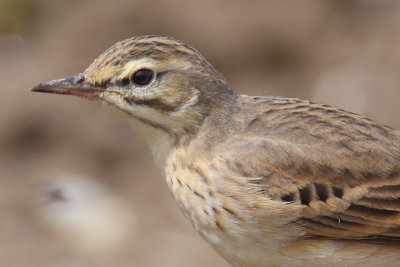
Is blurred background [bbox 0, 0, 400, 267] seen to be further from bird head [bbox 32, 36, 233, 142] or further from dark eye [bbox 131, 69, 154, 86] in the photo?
dark eye [bbox 131, 69, 154, 86]

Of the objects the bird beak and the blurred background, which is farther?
the blurred background

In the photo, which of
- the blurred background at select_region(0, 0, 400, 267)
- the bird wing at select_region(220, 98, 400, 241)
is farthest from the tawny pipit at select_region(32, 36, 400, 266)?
the blurred background at select_region(0, 0, 400, 267)

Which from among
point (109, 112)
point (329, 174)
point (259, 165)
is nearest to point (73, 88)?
point (259, 165)

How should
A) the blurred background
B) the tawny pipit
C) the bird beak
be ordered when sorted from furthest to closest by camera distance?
1. the blurred background
2. the bird beak
3. the tawny pipit

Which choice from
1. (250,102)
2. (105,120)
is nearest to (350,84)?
(105,120)

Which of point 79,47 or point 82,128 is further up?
point 79,47

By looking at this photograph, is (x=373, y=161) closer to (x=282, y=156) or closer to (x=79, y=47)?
(x=282, y=156)
